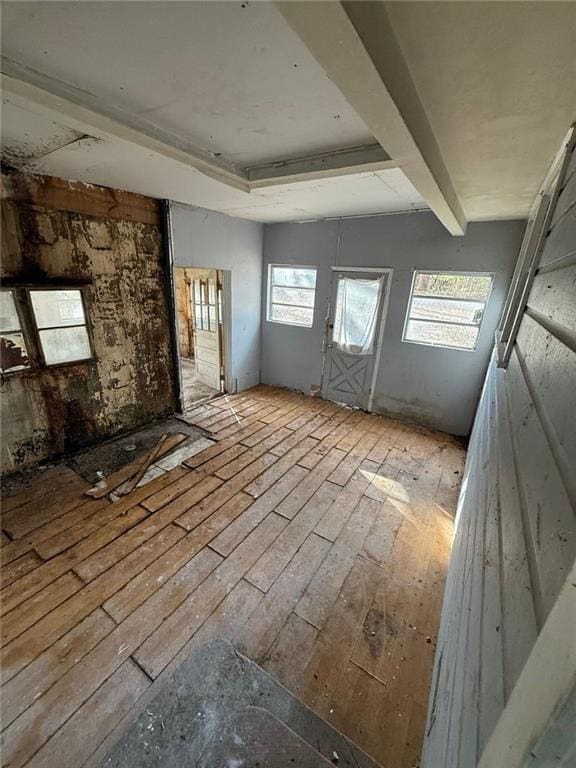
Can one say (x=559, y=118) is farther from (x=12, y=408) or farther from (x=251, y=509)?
(x=12, y=408)

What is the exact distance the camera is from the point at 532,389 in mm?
737

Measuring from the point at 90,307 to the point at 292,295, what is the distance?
9.12ft

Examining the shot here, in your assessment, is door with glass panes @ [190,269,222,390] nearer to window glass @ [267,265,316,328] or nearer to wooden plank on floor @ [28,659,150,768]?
window glass @ [267,265,316,328]

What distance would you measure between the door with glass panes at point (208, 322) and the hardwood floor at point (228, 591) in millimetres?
2061

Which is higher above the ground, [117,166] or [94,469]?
[117,166]

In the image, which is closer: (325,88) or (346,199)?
(325,88)

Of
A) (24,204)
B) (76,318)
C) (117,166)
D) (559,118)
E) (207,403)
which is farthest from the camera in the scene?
(207,403)

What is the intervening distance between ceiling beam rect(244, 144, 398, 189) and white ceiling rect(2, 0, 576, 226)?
0.17ft

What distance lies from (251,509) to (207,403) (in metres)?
2.33

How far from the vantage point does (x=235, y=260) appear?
171 inches

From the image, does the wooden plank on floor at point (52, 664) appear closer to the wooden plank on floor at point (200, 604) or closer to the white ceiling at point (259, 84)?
the wooden plank on floor at point (200, 604)

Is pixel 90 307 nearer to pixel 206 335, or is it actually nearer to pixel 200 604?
pixel 206 335

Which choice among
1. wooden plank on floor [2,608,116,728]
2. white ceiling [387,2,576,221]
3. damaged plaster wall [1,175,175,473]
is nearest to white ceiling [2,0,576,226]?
white ceiling [387,2,576,221]

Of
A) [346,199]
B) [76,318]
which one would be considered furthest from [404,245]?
[76,318]
